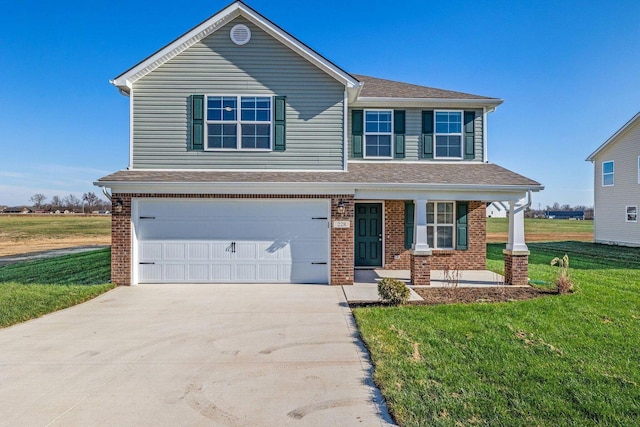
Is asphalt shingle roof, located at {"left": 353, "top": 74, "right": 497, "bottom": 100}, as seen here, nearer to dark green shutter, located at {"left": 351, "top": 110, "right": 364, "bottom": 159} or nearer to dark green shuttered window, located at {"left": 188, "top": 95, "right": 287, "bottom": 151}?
dark green shutter, located at {"left": 351, "top": 110, "right": 364, "bottom": 159}

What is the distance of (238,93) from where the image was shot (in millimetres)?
10539

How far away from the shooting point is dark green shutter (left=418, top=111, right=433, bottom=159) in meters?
12.0

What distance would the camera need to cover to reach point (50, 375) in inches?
187

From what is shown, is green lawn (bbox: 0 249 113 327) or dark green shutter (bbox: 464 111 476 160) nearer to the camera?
green lawn (bbox: 0 249 113 327)

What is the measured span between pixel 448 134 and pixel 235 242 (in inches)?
302

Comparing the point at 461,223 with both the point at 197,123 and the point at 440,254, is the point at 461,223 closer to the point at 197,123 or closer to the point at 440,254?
the point at 440,254

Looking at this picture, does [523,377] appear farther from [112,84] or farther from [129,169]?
[112,84]

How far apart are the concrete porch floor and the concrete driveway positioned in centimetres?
97

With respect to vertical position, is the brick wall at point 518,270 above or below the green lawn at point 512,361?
above

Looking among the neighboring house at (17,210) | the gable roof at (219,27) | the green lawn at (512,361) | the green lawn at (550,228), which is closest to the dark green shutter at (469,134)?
the gable roof at (219,27)

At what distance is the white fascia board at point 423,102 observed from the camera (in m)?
11.7

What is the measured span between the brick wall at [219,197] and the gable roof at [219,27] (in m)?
3.33

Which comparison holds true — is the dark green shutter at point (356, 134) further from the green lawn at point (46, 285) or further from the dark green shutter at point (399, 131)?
the green lawn at point (46, 285)

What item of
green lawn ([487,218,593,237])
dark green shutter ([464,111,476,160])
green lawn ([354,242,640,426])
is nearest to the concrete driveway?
green lawn ([354,242,640,426])
